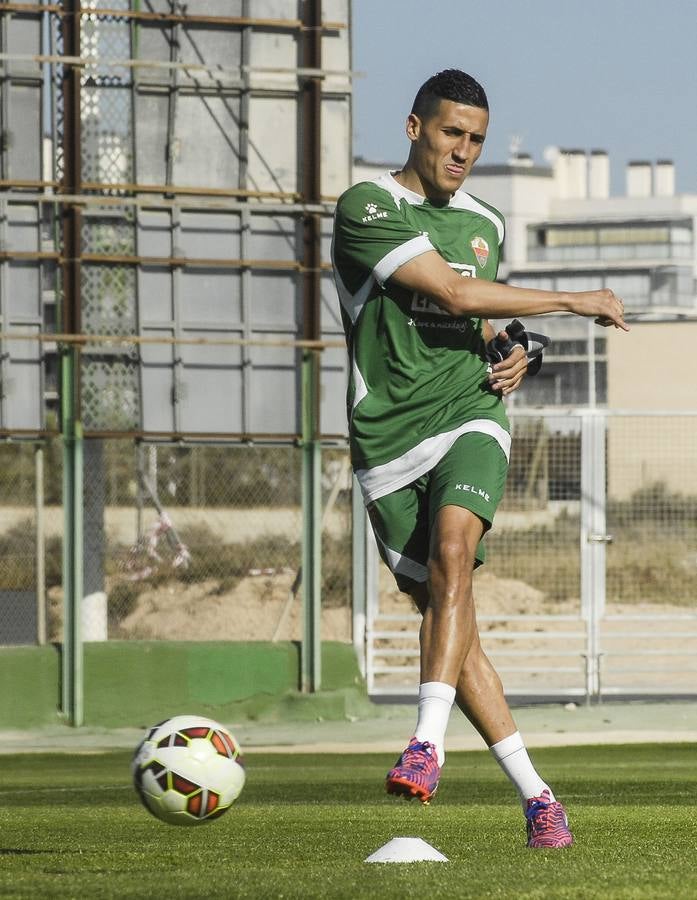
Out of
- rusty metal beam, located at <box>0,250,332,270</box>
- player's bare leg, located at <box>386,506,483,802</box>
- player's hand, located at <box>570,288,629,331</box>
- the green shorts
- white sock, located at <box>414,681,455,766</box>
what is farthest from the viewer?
rusty metal beam, located at <box>0,250,332,270</box>

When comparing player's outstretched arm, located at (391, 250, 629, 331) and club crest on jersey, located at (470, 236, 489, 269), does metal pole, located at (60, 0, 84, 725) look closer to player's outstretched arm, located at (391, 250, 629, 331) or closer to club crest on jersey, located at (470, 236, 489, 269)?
club crest on jersey, located at (470, 236, 489, 269)

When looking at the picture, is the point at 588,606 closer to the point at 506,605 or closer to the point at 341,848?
the point at 506,605

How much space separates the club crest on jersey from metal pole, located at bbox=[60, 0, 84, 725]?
10.6m

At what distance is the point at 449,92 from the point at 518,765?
214 centimetres

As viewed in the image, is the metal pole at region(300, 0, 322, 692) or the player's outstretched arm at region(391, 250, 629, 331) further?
the metal pole at region(300, 0, 322, 692)

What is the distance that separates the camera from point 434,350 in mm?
5590

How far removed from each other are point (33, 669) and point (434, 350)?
10920 mm

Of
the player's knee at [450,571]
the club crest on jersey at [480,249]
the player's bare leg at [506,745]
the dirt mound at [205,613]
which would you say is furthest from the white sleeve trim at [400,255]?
the dirt mound at [205,613]

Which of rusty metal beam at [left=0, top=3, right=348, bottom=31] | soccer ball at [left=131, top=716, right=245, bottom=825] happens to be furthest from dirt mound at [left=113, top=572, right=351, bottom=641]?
soccer ball at [left=131, top=716, right=245, bottom=825]

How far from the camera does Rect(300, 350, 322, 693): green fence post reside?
53.5 feet

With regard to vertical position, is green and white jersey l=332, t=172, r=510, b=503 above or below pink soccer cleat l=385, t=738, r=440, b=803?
above

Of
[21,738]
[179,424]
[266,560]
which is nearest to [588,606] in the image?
[179,424]

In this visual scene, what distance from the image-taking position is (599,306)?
211 inches

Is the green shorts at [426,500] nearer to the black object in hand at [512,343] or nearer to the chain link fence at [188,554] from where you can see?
the black object in hand at [512,343]
